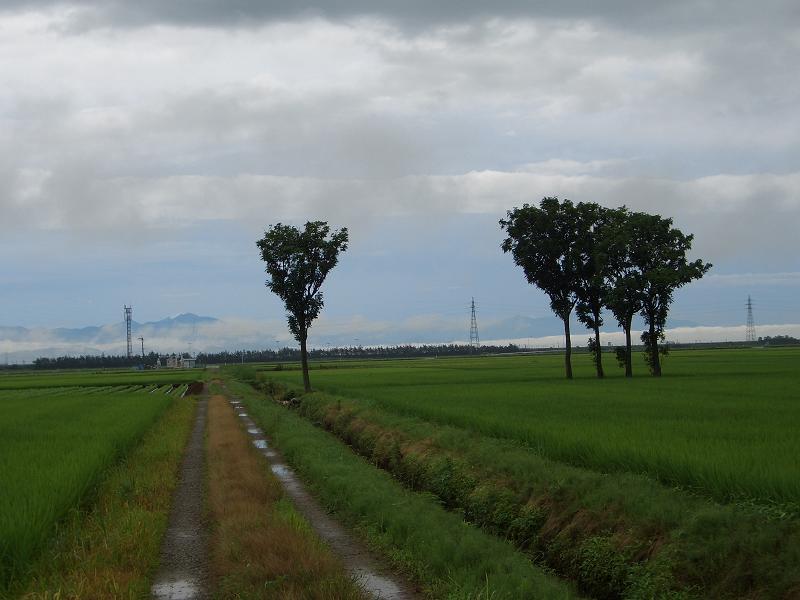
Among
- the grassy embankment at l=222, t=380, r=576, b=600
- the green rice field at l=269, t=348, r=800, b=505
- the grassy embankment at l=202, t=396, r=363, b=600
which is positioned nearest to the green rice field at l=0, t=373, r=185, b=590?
the grassy embankment at l=202, t=396, r=363, b=600

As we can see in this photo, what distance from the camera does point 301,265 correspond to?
5284 centimetres

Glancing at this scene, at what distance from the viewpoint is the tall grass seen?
970 centimetres

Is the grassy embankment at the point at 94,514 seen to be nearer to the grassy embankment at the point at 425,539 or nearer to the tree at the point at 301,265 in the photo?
the grassy embankment at the point at 425,539

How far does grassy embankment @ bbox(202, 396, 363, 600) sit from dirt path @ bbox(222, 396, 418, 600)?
1.24 feet

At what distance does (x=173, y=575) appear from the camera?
10.5 m

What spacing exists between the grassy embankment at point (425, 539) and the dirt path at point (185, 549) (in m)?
2.69

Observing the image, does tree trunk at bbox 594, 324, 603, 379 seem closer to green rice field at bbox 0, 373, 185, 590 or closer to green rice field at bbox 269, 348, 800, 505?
A: green rice field at bbox 269, 348, 800, 505

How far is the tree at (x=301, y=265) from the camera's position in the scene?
52.6m

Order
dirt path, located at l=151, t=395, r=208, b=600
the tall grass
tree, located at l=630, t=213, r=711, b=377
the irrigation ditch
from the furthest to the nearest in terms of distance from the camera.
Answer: tree, located at l=630, t=213, r=711, b=377
dirt path, located at l=151, t=395, r=208, b=600
the tall grass
the irrigation ditch

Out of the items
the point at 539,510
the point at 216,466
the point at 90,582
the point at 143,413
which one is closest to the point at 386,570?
the point at 539,510

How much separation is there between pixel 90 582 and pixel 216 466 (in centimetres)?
1038

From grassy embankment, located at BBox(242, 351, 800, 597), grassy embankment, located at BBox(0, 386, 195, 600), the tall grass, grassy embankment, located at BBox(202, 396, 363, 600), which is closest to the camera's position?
grassy embankment, located at BBox(242, 351, 800, 597)

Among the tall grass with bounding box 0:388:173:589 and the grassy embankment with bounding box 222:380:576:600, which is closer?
the grassy embankment with bounding box 222:380:576:600

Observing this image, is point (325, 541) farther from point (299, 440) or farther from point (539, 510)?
point (299, 440)
